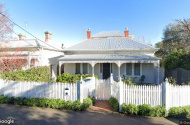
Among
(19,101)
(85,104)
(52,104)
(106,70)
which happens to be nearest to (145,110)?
(85,104)

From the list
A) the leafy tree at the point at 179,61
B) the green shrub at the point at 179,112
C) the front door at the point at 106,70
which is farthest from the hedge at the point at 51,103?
the leafy tree at the point at 179,61

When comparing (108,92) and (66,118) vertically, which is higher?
(108,92)

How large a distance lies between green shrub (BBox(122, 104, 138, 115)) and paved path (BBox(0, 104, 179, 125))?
0.77 ft

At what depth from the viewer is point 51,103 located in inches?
226

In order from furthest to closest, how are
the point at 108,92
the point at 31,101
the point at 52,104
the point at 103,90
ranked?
the point at 103,90, the point at 108,92, the point at 31,101, the point at 52,104

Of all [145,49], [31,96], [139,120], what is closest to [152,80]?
[145,49]

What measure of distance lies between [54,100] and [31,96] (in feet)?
4.81

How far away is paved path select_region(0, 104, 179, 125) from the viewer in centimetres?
446

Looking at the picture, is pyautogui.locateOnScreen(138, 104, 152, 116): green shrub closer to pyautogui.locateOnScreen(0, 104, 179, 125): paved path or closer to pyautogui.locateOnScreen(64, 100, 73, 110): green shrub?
pyautogui.locateOnScreen(0, 104, 179, 125): paved path

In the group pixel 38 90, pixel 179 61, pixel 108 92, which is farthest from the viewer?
pixel 179 61

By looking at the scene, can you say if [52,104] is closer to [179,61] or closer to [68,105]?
[68,105]

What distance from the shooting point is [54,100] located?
5.84m

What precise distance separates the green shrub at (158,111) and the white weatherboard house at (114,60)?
6.60 m

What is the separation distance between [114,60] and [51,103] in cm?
769
